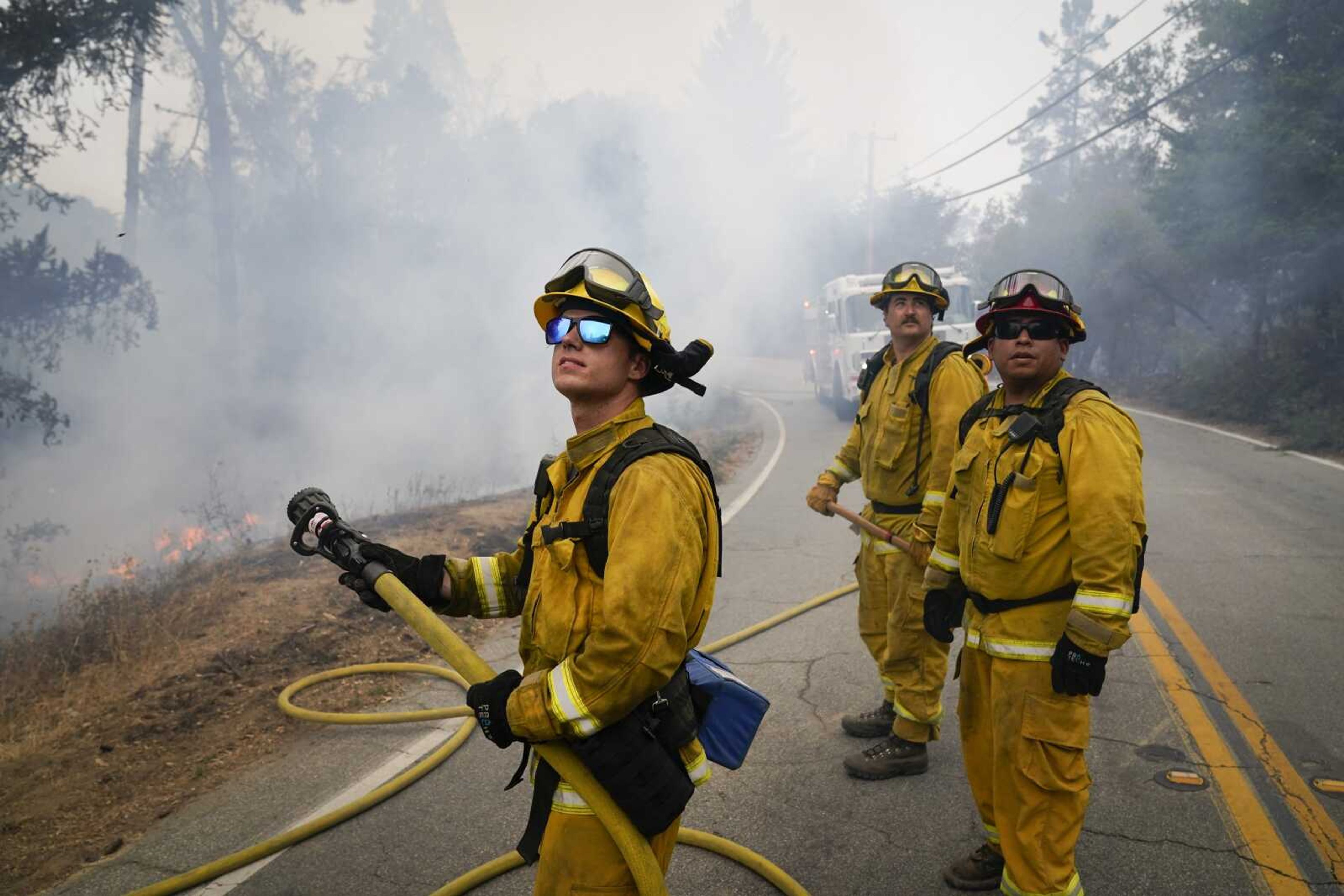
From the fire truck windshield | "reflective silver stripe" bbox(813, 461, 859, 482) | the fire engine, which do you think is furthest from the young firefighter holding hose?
the fire truck windshield

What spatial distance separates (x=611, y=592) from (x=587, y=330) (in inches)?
25.5

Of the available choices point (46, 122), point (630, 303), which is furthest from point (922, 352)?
point (46, 122)

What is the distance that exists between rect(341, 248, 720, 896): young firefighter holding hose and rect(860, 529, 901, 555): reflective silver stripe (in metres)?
2.08

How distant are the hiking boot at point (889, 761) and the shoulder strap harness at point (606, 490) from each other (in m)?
2.17

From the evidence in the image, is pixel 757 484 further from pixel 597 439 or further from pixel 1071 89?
pixel 1071 89

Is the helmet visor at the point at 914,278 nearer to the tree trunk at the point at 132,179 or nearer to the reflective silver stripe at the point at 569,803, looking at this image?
the reflective silver stripe at the point at 569,803

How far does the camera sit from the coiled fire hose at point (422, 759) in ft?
6.31

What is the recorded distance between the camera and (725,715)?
7.13ft

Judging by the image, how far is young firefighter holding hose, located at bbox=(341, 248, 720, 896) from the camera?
1.85m

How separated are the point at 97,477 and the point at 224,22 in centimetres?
1090

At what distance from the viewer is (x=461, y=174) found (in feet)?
79.3

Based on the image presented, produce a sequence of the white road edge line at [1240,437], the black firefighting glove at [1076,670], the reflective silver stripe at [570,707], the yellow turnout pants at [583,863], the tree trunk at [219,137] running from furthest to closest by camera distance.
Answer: the tree trunk at [219,137] → the white road edge line at [1240,437] → the black firefighting glove at [1076,670] → the yellow turnout pants at [583,863] → the reflective silver stripe at [570,707]

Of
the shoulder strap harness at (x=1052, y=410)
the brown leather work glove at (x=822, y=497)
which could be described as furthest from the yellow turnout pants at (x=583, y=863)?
the brown leather work glove at (x=822, y=497)

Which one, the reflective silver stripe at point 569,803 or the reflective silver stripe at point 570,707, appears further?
the reflective silver stripe at point 569,803
